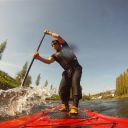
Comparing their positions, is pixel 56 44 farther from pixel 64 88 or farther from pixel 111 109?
pixel 111 109

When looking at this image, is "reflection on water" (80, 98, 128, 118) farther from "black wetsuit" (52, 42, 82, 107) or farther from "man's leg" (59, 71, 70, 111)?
"black wetsuit" (52, 42, 82, 107)

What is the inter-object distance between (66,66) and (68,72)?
0.22m

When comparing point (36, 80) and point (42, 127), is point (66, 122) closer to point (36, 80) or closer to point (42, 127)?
point (42, 127)

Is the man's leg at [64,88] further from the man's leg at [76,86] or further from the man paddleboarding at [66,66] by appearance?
the man's leg at [76,86]

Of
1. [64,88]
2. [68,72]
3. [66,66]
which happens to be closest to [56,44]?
[66,66]

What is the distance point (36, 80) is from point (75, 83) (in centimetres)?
13215

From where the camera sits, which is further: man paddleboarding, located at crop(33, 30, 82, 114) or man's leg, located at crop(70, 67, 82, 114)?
man paddleboarding, located at crop(33, 30, 82, 114)

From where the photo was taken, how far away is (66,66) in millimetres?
8086

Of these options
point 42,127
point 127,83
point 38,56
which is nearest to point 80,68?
point 38,56

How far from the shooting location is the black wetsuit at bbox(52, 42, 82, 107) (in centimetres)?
767

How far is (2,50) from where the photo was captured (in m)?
104

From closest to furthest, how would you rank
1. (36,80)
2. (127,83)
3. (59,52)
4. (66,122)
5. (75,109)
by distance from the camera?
(66,122), (75,109), (59,52), (127,83), (36,80)

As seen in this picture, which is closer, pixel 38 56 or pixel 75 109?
pixel 75 109

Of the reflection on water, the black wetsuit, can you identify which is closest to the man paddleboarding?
the black wetsuit
